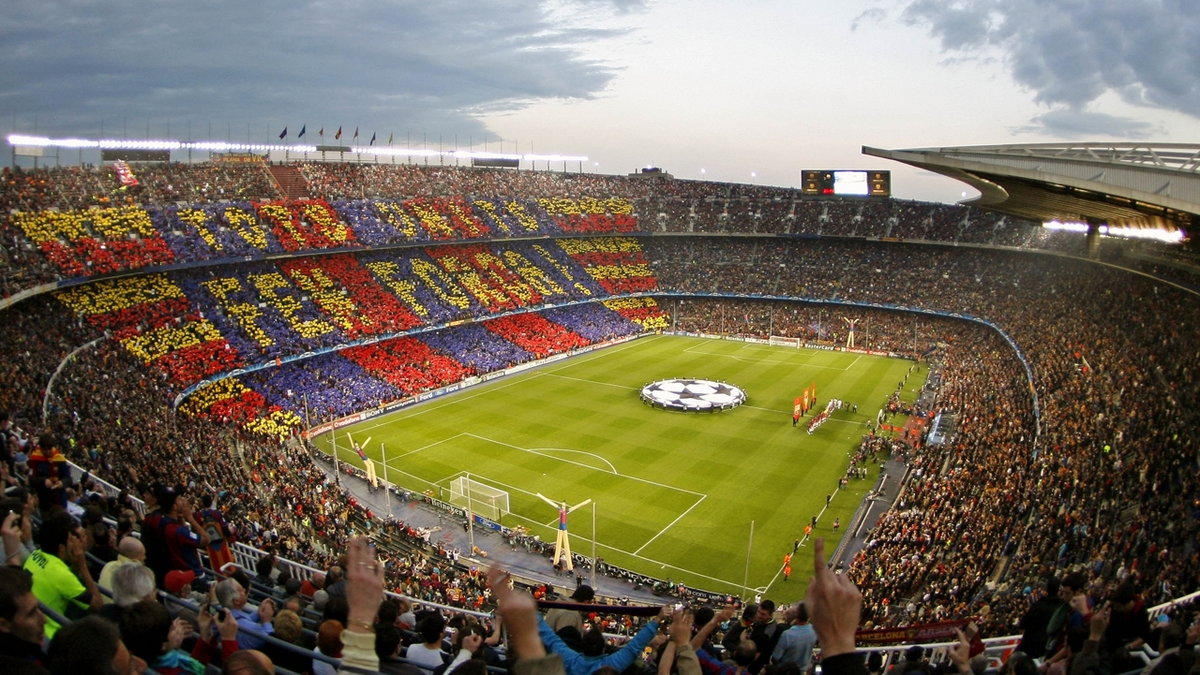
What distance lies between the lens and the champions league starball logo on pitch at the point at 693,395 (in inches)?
1783

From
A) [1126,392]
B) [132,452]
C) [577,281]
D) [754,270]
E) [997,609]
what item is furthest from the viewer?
[754,270]

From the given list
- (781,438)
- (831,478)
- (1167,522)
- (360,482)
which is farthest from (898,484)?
(360,482)

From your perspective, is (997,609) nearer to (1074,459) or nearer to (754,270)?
(1074,459)

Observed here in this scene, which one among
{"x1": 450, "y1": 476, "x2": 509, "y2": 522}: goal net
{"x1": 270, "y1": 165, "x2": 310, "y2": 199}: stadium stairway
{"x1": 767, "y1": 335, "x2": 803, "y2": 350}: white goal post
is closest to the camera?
{"x1": 450, "y1": 476, "x2": 509, "y2": 522}: goal net

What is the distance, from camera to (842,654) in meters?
3.29

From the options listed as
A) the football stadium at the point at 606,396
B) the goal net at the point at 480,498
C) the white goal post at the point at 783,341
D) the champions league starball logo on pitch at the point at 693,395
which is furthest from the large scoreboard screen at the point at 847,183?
the goal net at the point at 480,498

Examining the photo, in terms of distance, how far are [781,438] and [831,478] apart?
5849 millimetres

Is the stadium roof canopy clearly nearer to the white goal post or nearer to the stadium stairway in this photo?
the white goal post

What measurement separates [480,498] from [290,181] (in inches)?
1705

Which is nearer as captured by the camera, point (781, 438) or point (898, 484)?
point (898, 484)

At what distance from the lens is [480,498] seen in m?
31.6

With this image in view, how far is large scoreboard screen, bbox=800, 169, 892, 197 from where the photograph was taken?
241ft

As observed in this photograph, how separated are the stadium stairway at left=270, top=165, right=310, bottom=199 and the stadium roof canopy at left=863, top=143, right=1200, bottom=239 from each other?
170 feet

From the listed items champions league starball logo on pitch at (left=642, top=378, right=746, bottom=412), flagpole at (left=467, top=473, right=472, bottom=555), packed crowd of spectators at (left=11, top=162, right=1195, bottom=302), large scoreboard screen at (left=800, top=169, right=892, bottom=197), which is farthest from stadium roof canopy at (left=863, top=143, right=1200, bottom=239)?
large scoreboard screen at (left=800, top=169, right=892, bottom=197)
